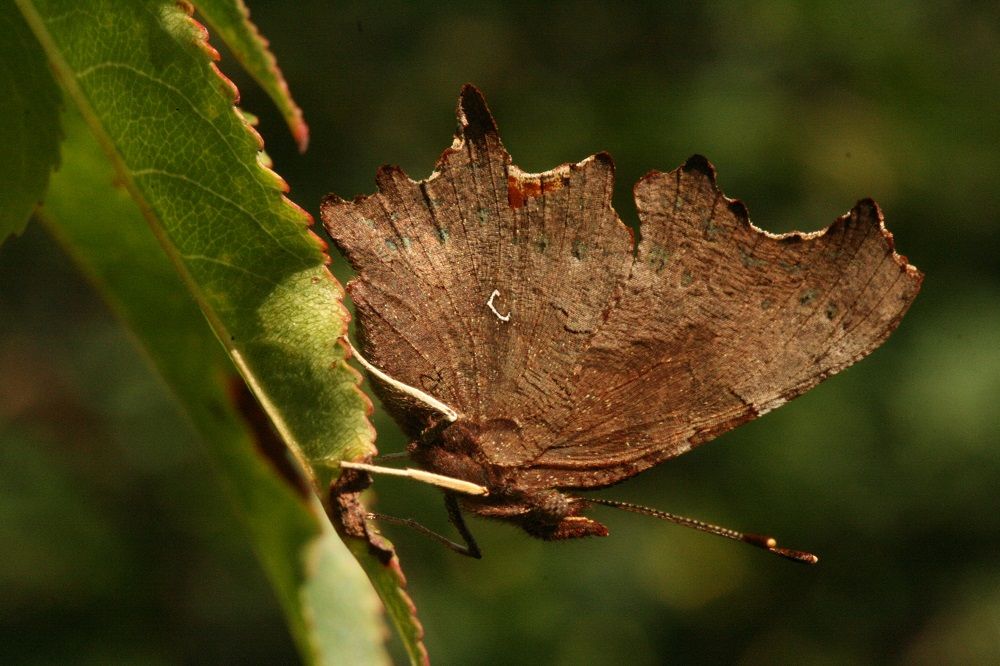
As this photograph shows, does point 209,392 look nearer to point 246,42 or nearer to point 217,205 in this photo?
point 217,205

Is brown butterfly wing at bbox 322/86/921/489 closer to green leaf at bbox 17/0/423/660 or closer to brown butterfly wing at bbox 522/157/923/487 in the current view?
brown butterfly wing at bbox 522/157/923/487

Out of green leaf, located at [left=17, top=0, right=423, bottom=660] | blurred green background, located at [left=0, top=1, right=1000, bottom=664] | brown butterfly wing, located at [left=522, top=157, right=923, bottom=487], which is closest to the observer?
green leaf, located at [left=17, top=0, right=423, bottom=660]

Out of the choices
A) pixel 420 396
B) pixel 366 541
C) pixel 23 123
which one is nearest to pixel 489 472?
pixel 420 396

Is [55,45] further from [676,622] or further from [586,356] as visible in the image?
[676,622]

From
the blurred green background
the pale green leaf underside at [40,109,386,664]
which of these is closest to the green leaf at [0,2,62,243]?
the pale green leaf underside at [40,109,386,664]

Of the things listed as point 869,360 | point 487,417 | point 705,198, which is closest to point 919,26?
point 869,360

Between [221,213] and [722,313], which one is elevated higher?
[221,213]
